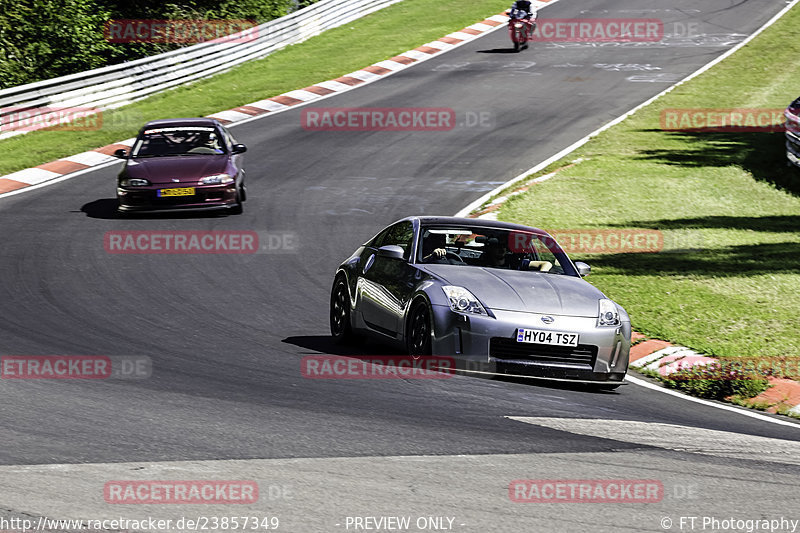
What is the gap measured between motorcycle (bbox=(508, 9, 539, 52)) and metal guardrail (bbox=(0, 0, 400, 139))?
6886 mm

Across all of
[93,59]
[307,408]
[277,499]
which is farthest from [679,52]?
[277,499]

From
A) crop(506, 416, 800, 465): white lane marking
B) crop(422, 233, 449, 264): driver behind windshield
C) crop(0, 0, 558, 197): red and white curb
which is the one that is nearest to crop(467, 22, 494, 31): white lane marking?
crop(0, 0, 558, 197): red and white curb

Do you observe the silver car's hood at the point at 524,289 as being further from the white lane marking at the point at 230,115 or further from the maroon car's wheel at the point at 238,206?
the white lane marking at the point at 230,115

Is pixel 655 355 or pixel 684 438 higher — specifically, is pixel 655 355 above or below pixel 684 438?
below

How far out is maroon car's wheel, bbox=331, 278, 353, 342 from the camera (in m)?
11.7

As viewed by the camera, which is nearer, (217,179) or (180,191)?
(180,191)

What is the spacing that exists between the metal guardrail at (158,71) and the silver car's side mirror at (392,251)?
17.4m

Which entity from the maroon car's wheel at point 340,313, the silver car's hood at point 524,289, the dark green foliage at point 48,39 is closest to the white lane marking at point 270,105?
the dark green foliage at point 48,39

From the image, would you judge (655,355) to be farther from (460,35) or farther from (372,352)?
(460,35)

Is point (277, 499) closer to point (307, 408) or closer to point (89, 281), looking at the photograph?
point (307, 408)

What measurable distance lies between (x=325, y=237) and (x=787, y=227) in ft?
23.8

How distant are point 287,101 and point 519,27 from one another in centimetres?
961

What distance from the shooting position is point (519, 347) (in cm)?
992

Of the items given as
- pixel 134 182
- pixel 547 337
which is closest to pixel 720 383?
pixel 547 337
